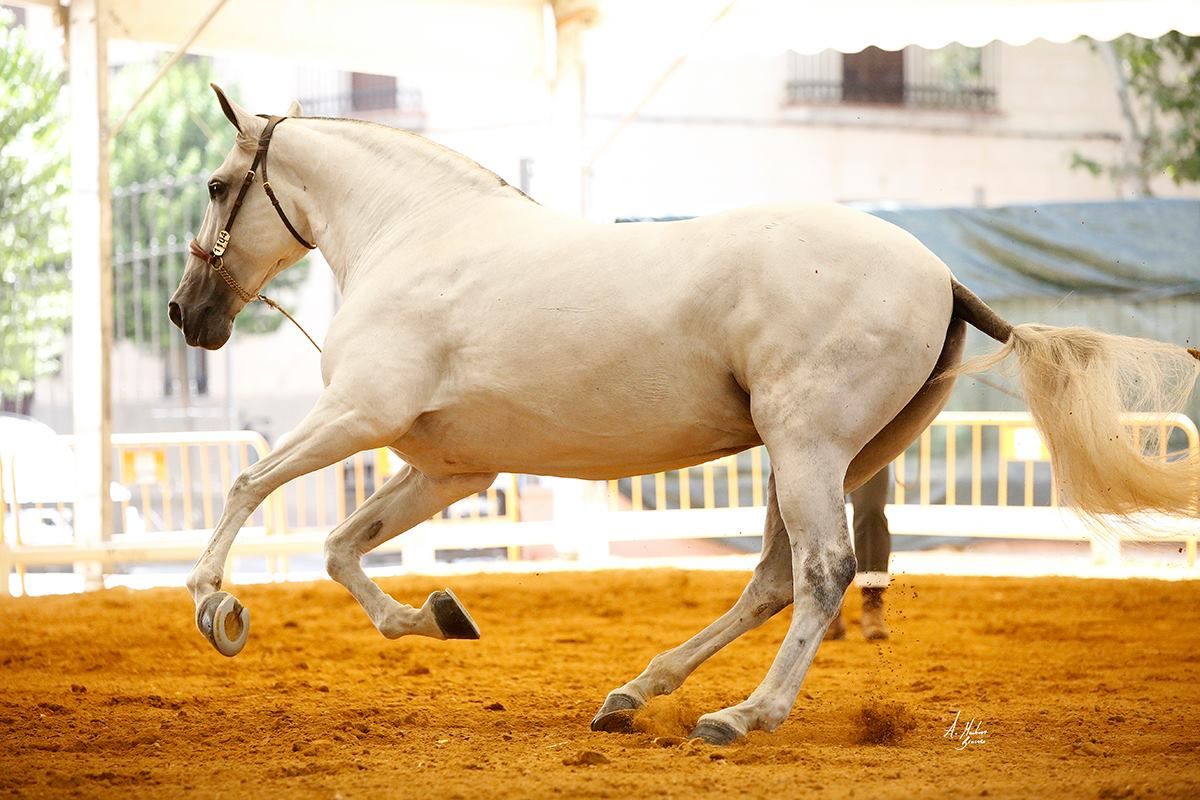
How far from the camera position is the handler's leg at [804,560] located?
12.6 feet

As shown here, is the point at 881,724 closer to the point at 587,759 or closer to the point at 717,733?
the point at 717,733

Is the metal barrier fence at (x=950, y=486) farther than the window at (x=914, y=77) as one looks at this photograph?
No

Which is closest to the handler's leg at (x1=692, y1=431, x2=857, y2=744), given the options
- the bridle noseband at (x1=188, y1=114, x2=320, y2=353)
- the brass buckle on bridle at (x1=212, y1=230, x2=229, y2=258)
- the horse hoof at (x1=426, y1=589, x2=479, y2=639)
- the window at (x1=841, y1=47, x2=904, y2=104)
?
the horse hoof at (x1=426, y1=589, x2=479, y2=639)

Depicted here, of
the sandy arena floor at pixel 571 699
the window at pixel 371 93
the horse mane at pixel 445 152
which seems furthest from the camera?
the window at pixel 371 93

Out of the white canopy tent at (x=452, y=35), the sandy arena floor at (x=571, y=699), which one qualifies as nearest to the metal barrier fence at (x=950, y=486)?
the sandy arena floor at (x=571, y=699)

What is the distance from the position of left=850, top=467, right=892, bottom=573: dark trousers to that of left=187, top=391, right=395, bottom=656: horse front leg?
343cm

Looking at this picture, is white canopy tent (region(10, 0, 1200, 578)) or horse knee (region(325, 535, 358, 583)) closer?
horse knee (region(325, 535, 358, 583))

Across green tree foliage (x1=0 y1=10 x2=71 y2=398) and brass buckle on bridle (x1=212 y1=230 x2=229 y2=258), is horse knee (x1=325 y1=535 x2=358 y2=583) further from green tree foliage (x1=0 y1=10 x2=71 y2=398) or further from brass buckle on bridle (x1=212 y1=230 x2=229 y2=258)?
green tree foliage (x1=0 y1=10 x2=71 y2=398)

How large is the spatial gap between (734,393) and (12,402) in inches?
790

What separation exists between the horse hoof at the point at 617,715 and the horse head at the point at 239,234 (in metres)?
2.02

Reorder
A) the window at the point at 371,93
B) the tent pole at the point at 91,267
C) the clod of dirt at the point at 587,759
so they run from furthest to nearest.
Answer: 1. the window at the point at 371,93
2. the tent pole at the point at 91,267
3. the clod of dirt at the point at 587,759

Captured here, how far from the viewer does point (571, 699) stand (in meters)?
5.08

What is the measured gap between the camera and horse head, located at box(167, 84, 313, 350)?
15.9 ft

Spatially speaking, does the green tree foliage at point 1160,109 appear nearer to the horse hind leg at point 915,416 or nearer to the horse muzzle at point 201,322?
the horse hind leg at point 915,416
